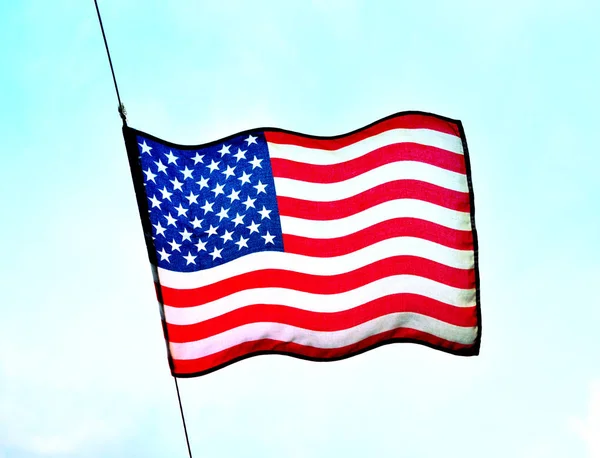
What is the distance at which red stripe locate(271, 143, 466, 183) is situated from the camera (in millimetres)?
12438

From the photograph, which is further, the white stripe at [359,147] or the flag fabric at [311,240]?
the white stripe at [359,147]

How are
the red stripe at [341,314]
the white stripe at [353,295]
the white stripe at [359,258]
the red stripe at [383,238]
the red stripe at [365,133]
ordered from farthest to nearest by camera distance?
1. the red stripe at [365,133]
2. the red stripe at [383,238]
3. the white stripe at [359,258]
4. the white stripe at [353,295]
5. the red stripe at [341,314]

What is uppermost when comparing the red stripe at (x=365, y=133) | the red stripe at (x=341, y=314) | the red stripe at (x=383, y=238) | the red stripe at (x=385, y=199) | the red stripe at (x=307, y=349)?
the red stripe at (x=365, y=133)

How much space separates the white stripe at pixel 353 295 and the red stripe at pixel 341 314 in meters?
0.06

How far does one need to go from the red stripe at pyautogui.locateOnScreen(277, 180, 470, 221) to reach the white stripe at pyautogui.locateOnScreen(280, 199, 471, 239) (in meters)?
0.07

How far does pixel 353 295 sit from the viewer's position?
475 inches

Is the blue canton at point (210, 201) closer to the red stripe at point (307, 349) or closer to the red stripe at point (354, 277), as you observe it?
the red stripe at point (354, 277)

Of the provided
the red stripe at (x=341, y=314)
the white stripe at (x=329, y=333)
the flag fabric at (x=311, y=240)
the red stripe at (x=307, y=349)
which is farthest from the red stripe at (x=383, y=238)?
the red stripe at (x=307, y=349)

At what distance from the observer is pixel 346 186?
1244cm

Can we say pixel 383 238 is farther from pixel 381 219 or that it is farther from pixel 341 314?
pixel 341 314

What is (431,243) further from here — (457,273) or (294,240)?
(294,240)

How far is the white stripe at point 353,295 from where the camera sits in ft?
39.0

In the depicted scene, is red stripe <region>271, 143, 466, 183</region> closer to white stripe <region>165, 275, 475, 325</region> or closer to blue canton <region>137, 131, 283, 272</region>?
blue canton <region>137, 131, 283, 272</region>

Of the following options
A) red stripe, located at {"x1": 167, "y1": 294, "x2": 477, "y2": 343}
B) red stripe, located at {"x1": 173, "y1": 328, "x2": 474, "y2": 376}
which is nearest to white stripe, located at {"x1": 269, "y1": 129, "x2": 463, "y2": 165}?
red stripe, located at {"x1": 167, "y1": 294, "x2": 477, "y2": 343}
